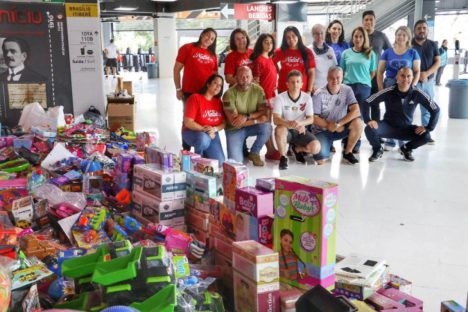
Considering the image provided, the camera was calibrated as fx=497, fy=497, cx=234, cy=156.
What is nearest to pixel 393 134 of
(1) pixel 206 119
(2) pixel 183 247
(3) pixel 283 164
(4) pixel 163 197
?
(3) pixel 283 164

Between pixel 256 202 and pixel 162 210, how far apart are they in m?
0.73

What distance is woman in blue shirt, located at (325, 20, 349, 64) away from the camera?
6.32m

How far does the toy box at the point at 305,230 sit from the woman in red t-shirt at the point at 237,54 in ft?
12.1

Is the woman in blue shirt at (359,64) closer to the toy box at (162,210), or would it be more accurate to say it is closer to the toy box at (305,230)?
the toy box at (162,210)

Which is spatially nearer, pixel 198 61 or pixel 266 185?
pixel 266 185

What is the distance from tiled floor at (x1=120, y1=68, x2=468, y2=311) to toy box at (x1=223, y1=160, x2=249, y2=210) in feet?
3.27

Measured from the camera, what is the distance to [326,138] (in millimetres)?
5582

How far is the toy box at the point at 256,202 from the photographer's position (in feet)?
7.41

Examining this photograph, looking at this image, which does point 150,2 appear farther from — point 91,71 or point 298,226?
point 298,226

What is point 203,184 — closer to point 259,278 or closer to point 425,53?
point 259,278

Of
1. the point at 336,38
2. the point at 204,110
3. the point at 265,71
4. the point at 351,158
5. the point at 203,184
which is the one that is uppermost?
the point at 336,38

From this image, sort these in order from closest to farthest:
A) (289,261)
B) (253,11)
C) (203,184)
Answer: (289,261)
(203,184)
(253,11)

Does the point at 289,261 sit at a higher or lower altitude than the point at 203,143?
lower

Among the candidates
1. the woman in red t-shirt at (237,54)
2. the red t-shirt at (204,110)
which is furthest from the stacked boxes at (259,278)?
the woman in red t-shirt at (237,54)
